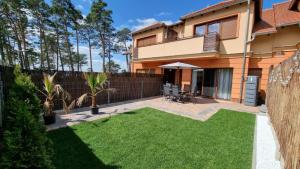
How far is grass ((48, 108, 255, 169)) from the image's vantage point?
316 centimetres

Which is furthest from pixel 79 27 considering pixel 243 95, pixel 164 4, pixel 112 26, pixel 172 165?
pixel 172 165

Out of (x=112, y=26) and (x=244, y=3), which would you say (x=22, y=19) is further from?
(x=244, y=3)

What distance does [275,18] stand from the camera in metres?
10.4

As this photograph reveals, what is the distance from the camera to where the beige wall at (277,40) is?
8695 mm

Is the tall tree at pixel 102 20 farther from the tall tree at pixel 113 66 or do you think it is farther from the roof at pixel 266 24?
the roof at pixel 266 24

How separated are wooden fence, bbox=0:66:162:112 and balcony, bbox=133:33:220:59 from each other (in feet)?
7.53

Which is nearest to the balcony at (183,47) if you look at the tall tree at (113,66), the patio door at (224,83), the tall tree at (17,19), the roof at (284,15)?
the patio door at (224,83)

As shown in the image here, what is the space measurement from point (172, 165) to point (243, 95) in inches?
349

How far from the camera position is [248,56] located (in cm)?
955

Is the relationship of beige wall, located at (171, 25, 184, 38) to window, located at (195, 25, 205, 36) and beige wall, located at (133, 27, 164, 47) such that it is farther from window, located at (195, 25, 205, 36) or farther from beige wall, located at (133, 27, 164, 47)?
window, located at (195, 25, 205, 36)

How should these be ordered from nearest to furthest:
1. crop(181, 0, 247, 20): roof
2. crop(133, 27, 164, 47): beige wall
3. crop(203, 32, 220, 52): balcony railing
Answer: crop(181, 0, 247, 20): roof
crop(203, 32, 220, 52): balcony railing
crop(133, 27, 164, 47): beige wall

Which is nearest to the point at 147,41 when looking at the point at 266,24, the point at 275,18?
the point at 266,24

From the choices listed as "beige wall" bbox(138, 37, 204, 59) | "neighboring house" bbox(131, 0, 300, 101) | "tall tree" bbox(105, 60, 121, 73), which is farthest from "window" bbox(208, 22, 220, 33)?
"tall tree" bbox(105, 60, 121, 73)

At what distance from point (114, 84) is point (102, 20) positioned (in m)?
19.9
